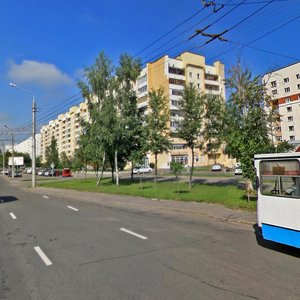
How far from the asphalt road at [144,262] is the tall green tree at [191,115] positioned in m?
13.8

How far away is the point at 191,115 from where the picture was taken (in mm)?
25141

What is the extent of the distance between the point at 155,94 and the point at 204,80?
6693 centimetres

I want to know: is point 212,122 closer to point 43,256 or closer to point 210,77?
point 43,256

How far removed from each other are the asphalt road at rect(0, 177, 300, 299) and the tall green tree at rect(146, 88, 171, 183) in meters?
17.9

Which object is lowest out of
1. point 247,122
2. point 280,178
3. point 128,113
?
point 280,178

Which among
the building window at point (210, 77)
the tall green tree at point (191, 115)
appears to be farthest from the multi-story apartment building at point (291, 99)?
the tall green tree at point (191, 115)

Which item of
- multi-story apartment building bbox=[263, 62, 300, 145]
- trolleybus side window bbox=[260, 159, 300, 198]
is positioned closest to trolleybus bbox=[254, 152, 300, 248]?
trolleybus side window bbox=[260, 159, 300, 198]

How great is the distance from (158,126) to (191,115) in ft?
17.1

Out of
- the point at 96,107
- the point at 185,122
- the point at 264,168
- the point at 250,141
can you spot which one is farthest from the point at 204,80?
the point at 264,168

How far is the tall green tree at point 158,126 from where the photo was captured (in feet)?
97.4

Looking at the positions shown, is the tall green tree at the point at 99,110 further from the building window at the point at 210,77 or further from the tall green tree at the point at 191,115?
the building window at the point at 210,77

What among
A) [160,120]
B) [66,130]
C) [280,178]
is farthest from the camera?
[66,130]

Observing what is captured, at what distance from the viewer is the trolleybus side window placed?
745 centimetres

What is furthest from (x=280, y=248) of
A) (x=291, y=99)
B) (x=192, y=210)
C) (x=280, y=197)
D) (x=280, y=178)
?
(x=291, y=99)
